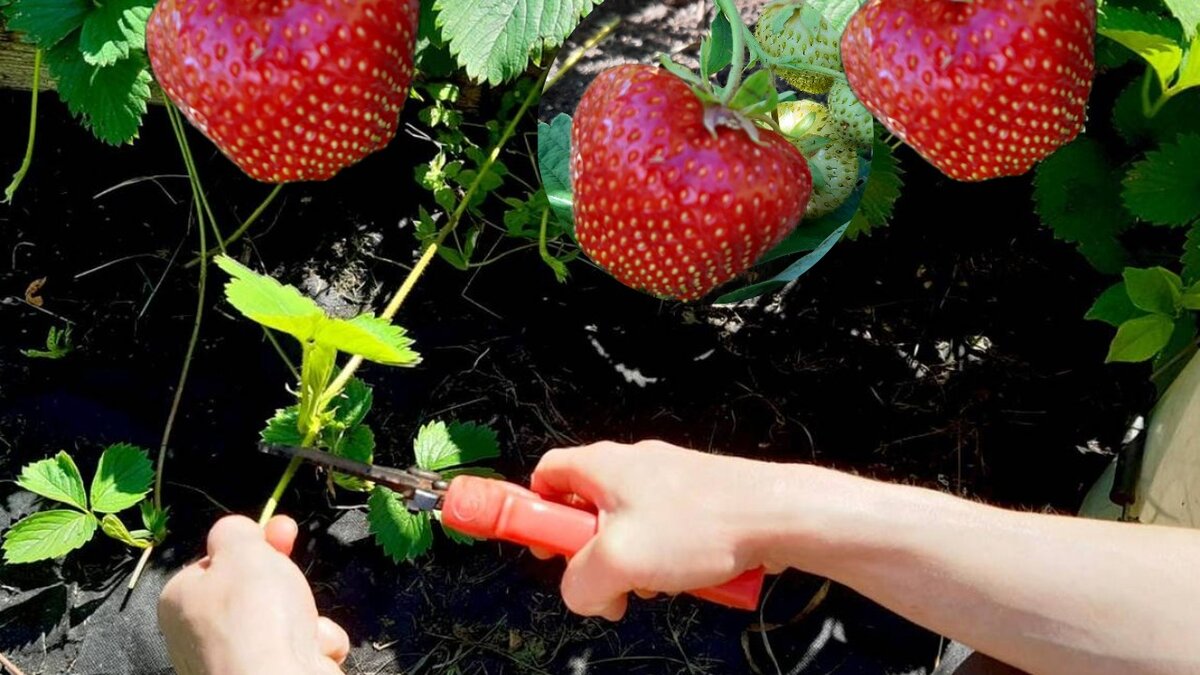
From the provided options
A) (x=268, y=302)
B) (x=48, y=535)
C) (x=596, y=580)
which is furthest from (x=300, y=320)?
(x=48, y=535)

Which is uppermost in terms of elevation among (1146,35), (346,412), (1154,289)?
(1146,35)

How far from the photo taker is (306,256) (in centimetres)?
169

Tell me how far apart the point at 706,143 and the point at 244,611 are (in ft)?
2.32

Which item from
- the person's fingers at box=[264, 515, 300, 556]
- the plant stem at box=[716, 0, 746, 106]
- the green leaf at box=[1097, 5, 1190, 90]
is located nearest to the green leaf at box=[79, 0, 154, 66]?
the person's fingers at box=[264, 515, 300, 556]

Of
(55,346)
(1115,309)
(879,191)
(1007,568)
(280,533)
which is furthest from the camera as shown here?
(55,346)

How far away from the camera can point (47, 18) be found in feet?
4.11

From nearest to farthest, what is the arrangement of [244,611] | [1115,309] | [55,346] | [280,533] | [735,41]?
[735,41] < [244,611] < [280,533] < [1115,309] < [55,346]

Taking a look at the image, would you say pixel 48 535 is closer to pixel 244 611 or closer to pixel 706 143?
pixel 244 611

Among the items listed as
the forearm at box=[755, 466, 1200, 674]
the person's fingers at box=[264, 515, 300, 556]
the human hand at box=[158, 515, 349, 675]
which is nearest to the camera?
the forearm at box=[755, 466, 1200, 674]

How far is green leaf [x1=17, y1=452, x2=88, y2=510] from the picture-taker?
4.54 ft

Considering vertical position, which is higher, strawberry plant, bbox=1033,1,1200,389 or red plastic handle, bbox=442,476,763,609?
strawberry plant, bbox=1033,1,1200,389

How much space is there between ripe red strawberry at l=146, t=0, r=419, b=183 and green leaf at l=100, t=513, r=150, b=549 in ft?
1.73

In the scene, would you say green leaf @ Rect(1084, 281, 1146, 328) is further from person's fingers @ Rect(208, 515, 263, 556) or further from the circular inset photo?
person's fingers @ Rect(208, 515, 263, 556)

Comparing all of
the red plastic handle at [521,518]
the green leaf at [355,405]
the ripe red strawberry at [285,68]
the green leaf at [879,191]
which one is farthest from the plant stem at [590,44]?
the red plastic handle at [521,518]
